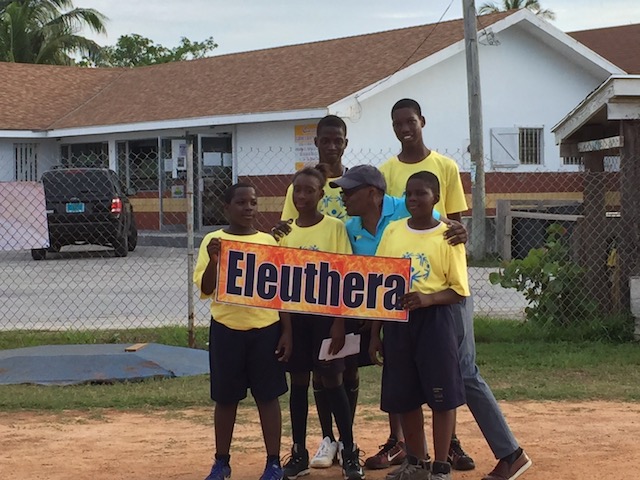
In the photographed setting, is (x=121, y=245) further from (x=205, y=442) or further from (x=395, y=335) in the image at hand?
(x=395, y=335)

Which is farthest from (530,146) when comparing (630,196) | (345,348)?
(345,348)

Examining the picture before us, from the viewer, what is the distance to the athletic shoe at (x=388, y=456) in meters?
5.84

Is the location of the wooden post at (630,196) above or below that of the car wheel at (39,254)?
above

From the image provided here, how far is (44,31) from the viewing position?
137ft

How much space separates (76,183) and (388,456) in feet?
47.3

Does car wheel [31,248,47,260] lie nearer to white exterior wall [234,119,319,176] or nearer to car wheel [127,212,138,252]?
car wheel [127,212,138,252]

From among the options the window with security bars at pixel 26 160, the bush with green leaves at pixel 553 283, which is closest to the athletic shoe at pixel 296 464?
the bush with green leaves at pixel 553 283

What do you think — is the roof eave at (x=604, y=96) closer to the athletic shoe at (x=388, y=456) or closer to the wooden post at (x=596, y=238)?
the wooden post at (x=596, y=238)

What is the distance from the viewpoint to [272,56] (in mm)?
27828

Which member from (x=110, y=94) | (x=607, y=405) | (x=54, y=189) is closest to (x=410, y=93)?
(x=54, y=189)

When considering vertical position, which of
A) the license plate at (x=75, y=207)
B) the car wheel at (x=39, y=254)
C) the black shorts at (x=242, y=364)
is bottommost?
the black shorts at (x=242, y=364)

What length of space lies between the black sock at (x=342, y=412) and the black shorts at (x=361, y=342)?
175 mm

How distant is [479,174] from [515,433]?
1299cm

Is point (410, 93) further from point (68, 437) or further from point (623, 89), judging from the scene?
point (68, 437)
